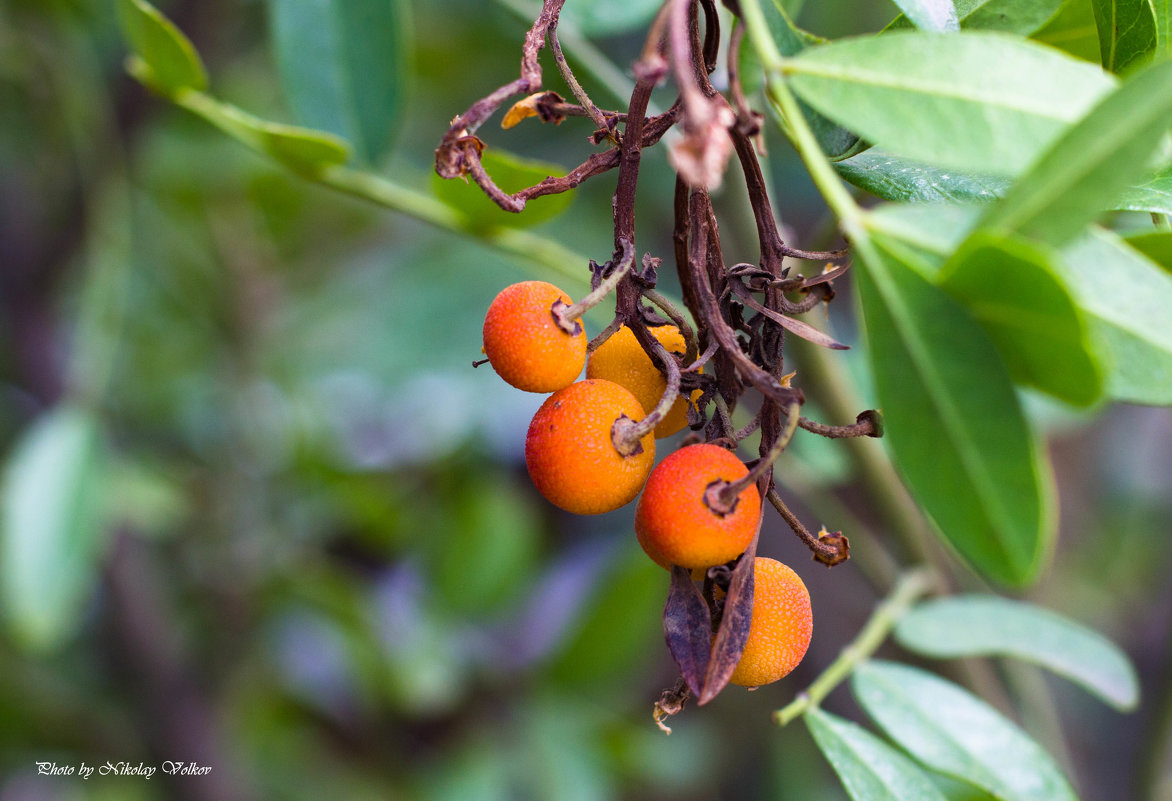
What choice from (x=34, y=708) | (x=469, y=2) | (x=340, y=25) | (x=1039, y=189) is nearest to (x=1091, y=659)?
(x=1039, y=189)

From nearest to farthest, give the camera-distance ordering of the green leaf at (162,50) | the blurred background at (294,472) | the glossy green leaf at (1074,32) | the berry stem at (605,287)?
the berry stem at (605,287)
the glossy green leaf at (1074,32)
the green leaf at (162,50)
the blurred background at (294,472)

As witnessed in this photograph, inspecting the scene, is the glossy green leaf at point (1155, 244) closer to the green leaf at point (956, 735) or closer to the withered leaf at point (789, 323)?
the withered leaf at point (789, 323)

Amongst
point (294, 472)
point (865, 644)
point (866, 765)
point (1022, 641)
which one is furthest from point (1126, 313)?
point (294, 472)

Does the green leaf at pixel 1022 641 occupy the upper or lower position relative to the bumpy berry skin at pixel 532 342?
lower

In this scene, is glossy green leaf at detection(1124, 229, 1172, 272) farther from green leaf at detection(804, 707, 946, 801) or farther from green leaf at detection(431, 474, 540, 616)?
green leaf at detection(431, 474, 540, 616)

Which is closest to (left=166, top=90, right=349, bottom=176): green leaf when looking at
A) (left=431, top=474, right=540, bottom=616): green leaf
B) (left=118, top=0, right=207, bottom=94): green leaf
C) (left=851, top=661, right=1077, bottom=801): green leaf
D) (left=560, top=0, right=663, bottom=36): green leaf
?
(left=118, top=0, right=207, bottom=94): green leaf

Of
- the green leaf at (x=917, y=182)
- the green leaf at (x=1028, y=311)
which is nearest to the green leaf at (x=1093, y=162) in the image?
the green leaf at (x=1028, y=311)
